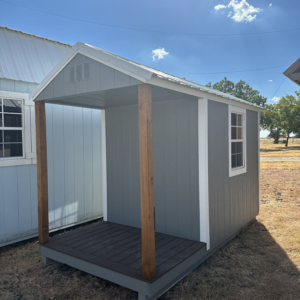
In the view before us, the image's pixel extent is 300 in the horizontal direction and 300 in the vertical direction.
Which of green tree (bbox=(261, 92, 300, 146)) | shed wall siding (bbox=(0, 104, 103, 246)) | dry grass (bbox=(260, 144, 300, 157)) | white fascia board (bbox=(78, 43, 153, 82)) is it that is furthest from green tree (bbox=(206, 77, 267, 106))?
white fascia board (bbox=(78, 43, 153, 82))

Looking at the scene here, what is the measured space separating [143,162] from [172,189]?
1.64m

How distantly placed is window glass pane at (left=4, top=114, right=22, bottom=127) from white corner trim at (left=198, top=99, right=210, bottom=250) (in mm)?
2960

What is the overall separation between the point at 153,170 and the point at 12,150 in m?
2.35

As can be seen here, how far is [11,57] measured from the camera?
4.63 m

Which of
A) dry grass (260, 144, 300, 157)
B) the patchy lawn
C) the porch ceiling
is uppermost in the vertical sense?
the porch ceiling

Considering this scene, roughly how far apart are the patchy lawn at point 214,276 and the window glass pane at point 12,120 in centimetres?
199

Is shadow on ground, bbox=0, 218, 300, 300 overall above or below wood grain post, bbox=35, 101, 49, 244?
Result: below

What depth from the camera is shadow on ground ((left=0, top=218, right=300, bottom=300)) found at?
3.13 meters

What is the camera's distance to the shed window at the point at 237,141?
482cm

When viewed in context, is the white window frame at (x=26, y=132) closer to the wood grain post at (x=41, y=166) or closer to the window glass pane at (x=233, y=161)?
the wood grain post at (x=41, y=166)

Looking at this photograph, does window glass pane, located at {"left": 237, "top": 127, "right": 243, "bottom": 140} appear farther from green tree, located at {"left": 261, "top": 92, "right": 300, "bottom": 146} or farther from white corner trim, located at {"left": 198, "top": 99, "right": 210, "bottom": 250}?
green tree, located at {"left": 261, "top": 92, "right": 300, "bottom": 146}

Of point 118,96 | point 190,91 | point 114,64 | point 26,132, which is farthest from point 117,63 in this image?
point 26,132

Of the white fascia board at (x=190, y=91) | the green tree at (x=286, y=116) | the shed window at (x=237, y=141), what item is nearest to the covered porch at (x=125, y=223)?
the white fascia board at (x=190, y=91)

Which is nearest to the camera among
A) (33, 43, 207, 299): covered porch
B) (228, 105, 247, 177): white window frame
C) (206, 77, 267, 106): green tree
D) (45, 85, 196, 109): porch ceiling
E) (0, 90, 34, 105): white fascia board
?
(33, 43, 207, 299): covered porch
